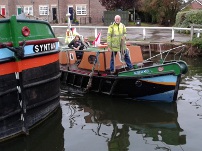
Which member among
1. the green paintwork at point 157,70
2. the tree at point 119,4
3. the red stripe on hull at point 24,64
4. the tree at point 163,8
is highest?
the tree at point 119,4

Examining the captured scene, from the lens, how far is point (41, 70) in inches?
295

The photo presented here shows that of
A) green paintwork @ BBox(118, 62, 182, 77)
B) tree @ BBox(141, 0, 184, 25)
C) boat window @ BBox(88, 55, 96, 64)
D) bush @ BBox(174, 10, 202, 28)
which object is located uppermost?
tree @ BBox(141, 0, 184, 25)

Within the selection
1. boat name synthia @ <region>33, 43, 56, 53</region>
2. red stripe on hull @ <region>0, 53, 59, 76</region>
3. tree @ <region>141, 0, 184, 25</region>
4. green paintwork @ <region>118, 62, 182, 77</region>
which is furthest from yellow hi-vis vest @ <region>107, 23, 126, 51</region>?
tree @ <region>141, 0, 184, 25</region>

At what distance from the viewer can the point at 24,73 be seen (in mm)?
6961

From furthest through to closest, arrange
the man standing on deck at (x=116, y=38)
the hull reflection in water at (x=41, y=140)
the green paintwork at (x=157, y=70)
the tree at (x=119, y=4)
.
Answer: the tree at (x=119, y=4) → the man standing on deck at (x=116, y=38) → the green paintwork at (x=157, y=70) → the hull reflection in water at (x=41, y=140)

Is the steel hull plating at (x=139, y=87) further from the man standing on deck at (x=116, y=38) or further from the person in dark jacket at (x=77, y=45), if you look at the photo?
the person in dark jacket at (x=77, y=45)

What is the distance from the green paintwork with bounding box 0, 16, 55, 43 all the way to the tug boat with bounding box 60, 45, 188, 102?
271cm

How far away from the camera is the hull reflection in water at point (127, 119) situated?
7.13m

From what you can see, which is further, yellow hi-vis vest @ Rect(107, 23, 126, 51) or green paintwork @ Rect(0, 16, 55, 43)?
yellow hi-vis vest @ Rect(107, 23, 126, 51)

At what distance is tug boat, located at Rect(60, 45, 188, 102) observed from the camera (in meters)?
8.91

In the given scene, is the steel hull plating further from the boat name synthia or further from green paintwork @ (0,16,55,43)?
green paintwork @ (0,16,55,43)

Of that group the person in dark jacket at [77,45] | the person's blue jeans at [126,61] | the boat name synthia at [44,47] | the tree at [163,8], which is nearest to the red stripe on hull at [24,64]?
the boat name synthia at [44,47]

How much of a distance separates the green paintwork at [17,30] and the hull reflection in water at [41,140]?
1.99 m

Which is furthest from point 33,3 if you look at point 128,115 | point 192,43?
point 128,115
